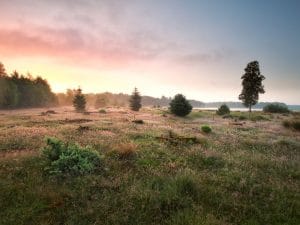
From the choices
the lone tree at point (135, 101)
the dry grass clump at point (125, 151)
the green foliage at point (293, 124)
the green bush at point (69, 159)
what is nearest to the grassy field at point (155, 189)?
the dry grass clump at point (125, 151)

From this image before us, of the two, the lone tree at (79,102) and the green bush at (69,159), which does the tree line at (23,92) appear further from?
the green bush at (69,159)

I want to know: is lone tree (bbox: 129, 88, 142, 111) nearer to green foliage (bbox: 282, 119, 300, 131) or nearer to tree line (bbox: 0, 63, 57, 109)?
tree line (bbox: 0, 63, 57, 109)

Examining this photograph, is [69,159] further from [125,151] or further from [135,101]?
[135,101]

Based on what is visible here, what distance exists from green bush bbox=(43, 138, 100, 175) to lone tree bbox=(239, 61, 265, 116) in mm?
59097

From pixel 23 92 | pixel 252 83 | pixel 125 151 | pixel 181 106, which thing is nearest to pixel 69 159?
pixel 125 151

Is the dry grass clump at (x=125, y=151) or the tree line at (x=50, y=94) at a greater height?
the tree line at (x=50, y=94)

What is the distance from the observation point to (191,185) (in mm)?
11141

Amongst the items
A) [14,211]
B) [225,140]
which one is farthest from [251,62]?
[14,211]

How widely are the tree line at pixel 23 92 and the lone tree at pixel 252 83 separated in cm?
6877

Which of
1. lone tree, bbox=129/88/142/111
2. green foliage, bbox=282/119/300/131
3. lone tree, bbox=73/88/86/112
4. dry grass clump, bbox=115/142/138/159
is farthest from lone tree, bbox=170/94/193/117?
dry grass clump, bbox=115/142/138/159

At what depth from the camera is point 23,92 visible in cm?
9569

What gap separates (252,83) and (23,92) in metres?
77.0

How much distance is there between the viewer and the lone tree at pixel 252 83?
65.6 m

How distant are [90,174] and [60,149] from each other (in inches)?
101
